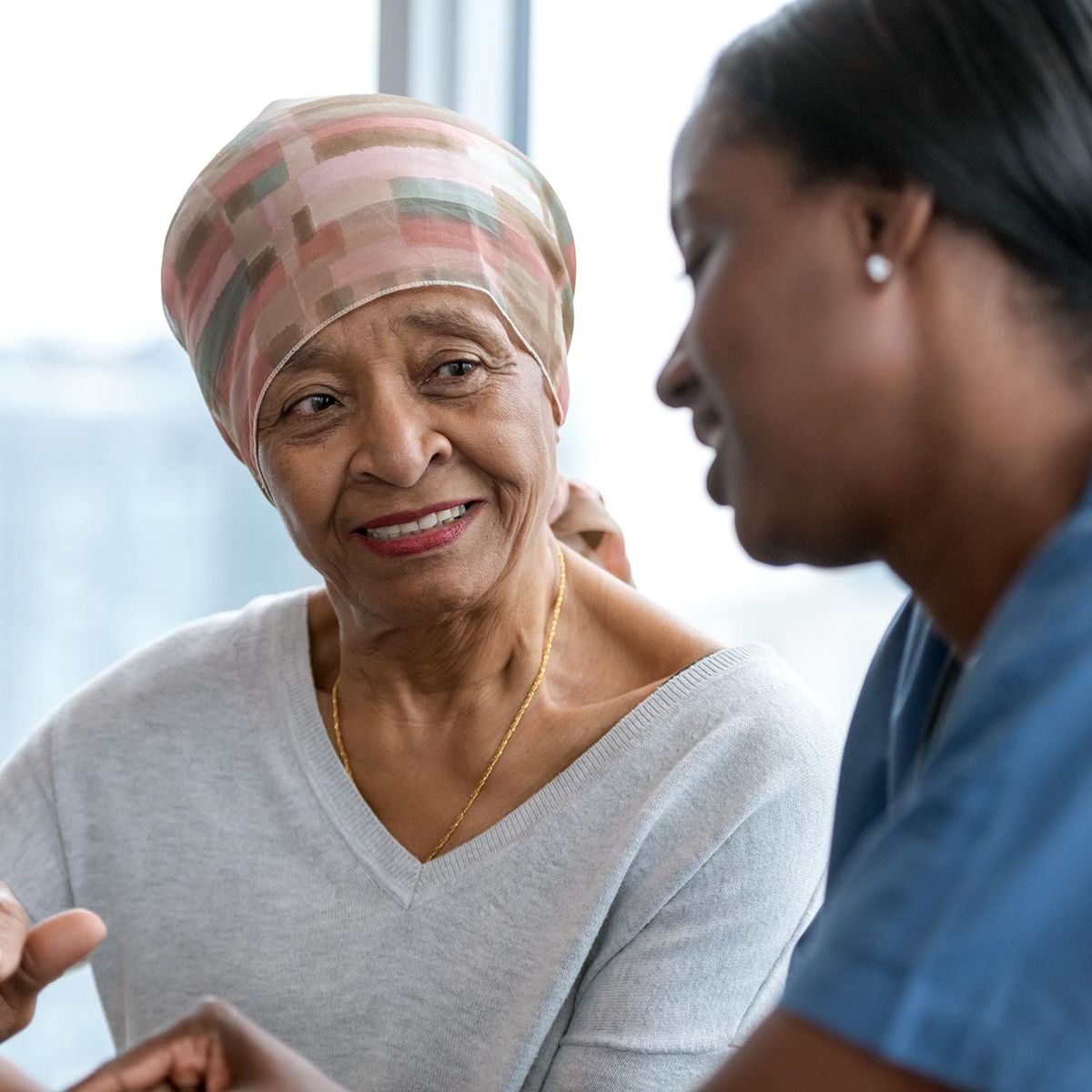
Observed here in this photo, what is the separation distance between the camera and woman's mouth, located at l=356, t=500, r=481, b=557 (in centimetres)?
146

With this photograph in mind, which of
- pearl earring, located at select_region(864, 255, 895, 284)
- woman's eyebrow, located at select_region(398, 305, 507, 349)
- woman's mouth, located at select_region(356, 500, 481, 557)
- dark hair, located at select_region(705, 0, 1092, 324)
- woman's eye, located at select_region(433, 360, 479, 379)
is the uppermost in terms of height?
dark hair, located at select_region(705, 0, 1092, 324)

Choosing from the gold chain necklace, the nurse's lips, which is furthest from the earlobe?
the gold chain necklace

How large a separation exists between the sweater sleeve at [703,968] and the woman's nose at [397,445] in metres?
0.46

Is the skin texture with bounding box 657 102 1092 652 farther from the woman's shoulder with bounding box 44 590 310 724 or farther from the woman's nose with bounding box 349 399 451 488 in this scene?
the woman's shoulder with bounding box 44 590 310 724

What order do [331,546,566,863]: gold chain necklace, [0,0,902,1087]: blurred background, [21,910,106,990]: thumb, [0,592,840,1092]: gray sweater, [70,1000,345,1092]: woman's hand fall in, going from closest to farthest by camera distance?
[70,1000,345,1092]: woman's hand, [21,910,106,990]: thumb, [0,592,840,1092]: gray sweater, [331,546,566,863]: gold chain necklace, [0,0,902,1087]: blurred background

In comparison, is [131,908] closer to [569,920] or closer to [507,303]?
[569,920]

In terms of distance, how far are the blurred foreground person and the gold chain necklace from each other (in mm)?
725

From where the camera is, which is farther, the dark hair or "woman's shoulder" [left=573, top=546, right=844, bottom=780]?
"woman's shoulder" [left=573, top=546, right=844, bottom=780]

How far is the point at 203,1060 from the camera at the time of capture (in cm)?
107

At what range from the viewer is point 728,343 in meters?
0.84

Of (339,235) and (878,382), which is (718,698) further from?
(878,382)

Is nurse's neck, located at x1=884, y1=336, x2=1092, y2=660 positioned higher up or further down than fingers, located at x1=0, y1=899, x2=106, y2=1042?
higher up

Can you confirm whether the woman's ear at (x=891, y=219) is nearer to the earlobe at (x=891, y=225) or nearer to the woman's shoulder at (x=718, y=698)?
the earlobe at (x=891, y=225)

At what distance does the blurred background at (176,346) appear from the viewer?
234 centimetres
